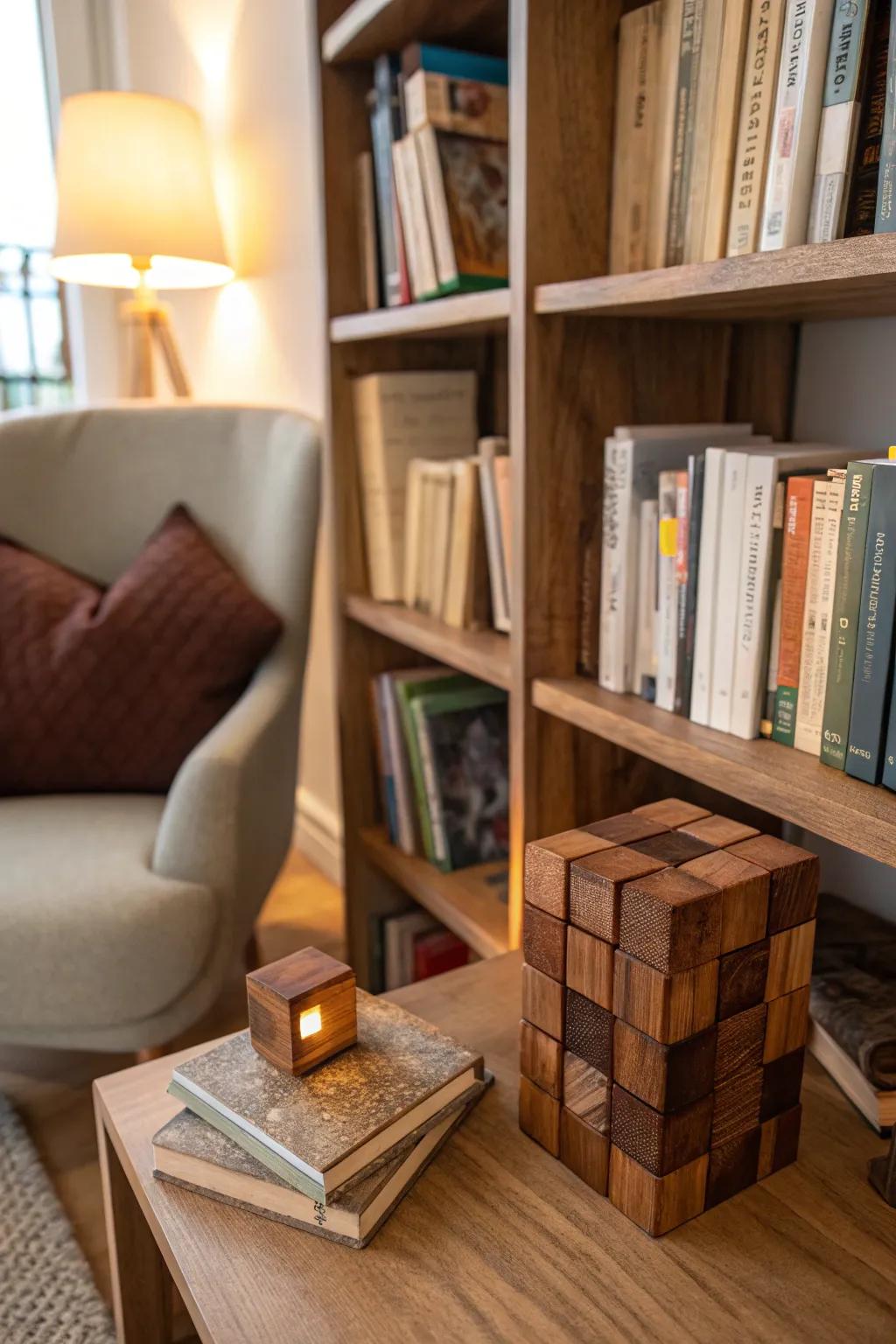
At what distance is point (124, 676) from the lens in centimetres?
155

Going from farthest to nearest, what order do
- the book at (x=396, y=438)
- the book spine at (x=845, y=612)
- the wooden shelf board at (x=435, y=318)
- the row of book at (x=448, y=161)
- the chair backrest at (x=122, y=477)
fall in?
the chair backrest at (x=122, y=477) < the book at (x=396, y=438) < the row of book at (x=448, y=161) < the wooden shelf board at (x=435, y=318) < the book spine at (x=845, y=612)

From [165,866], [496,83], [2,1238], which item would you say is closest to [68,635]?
[165,866]

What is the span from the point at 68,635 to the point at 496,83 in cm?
95

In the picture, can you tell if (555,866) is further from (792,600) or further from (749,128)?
(749,128)

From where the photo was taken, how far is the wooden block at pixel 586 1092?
78 centimetres

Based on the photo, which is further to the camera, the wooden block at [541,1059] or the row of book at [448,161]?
the row of book at [448,161]

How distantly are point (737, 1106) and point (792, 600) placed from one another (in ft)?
1.31

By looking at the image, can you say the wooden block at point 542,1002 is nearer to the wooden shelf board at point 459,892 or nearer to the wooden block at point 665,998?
the wooden block at point 665,998

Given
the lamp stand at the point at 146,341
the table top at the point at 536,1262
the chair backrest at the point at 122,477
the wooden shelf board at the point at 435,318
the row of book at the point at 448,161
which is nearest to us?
the table top at the point at 536,1262

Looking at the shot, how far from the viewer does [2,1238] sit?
4.20ft

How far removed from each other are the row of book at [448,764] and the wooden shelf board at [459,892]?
0.07 feet

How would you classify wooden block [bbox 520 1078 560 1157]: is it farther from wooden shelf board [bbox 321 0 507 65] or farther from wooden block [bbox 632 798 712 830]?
wooden shelf board [bbox 321 0 507 65]

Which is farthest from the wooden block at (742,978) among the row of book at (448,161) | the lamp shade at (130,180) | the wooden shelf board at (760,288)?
the lamp shade at (130,180)

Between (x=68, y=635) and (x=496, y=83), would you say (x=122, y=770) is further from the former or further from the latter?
(x=496, y=83)
